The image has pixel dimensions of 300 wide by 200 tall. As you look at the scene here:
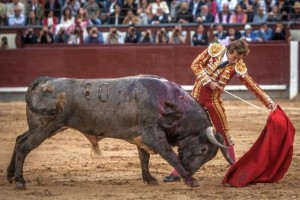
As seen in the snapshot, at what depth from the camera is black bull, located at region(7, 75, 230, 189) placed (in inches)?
279

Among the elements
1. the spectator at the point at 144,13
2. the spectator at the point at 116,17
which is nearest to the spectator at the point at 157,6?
the spectator at the point at 144,13

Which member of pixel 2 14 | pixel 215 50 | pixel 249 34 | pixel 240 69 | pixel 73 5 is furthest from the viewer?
pixel 2 14

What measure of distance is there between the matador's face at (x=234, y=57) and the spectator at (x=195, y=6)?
8818 mm

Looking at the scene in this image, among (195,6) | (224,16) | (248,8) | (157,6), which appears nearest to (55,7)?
(157,6)

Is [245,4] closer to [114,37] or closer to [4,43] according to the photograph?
[114,37]

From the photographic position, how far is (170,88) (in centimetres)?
718

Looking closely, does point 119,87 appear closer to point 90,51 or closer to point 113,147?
point 113,147

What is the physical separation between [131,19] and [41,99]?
9125mm

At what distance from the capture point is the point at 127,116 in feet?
23.4

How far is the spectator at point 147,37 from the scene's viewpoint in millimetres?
16078

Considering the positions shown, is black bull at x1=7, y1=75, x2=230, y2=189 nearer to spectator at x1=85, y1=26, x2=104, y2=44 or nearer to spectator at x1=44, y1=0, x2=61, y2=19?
spectator at x1=85, y1=26, x2=104, y2=44

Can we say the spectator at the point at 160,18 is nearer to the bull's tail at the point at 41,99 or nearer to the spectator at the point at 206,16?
the spectator at the point at 206,16

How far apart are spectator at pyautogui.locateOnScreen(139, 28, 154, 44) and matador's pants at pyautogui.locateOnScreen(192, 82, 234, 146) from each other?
8311mm

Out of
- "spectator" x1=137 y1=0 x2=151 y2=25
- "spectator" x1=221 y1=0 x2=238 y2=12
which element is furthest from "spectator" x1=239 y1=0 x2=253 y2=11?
"spectator" x1=137 y1=0 x2=151 y2=25
